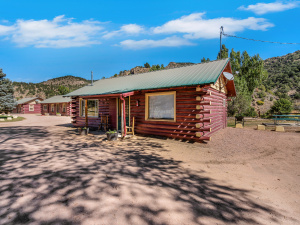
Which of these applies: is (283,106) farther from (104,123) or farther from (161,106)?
(104,123)

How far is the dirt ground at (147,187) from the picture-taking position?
8.41 ft

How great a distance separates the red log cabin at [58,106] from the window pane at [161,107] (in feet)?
87.6

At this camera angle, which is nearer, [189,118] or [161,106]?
[189,118]

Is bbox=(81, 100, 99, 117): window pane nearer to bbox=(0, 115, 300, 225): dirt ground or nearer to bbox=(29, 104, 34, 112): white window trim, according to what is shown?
bbox=(0, 115, 300, 225): dirt ground

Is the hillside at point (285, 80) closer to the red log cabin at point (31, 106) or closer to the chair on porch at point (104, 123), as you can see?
the chair on porch at point (104, 123)

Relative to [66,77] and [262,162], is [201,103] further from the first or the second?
[66,77]

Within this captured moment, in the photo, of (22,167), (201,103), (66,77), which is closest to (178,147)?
(201,103)

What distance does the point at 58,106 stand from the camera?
34875mm

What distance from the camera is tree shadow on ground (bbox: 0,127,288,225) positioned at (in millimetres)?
2520

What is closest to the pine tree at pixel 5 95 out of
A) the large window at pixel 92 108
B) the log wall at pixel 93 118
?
the log wall at pixel 93 118

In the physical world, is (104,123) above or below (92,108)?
below

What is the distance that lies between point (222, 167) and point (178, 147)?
8.40 ft

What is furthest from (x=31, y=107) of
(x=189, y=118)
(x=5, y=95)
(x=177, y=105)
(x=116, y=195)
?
(x=116, y=195)

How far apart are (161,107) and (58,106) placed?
3270 centimetres
